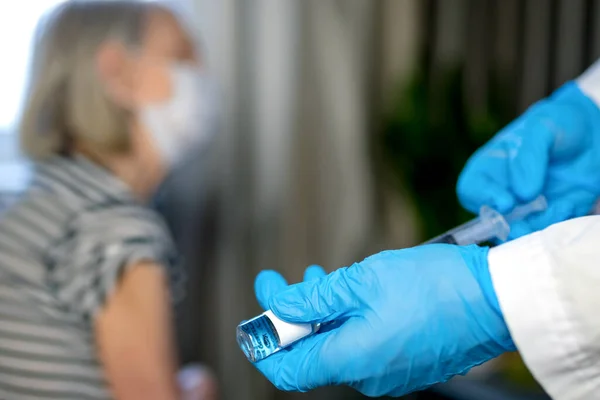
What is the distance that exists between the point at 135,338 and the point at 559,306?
27.1 inches

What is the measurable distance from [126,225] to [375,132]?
1.20 m

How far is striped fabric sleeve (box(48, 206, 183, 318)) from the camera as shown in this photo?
3.36ft

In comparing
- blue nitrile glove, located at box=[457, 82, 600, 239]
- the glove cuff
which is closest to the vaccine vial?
the glove cuff

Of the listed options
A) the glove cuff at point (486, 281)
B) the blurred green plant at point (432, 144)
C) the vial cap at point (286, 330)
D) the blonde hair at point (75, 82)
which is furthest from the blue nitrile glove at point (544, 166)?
the blurred green plant at point (432, 144)

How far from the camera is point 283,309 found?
0.63m

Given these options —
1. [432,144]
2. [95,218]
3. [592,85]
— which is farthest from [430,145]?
[95,218]

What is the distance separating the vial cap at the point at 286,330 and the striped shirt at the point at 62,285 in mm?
462

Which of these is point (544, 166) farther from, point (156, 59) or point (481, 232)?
point (156, 59)

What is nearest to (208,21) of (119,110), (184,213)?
(184,213)

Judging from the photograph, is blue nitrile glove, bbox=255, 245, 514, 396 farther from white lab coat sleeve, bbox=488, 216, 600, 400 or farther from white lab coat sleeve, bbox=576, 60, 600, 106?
white lab coat sleeve, bbox=576, 60, 600, 106

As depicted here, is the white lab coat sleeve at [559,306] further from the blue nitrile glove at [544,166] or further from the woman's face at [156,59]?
the woman's face at [156,59]

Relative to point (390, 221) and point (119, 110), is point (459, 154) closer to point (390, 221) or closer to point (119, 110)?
point (390, 221)

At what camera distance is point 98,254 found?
1029 millimetres

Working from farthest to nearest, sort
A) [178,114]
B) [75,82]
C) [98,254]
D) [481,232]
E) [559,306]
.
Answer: [178,114], [75,82], [98,254], [481,232], [559,306]
